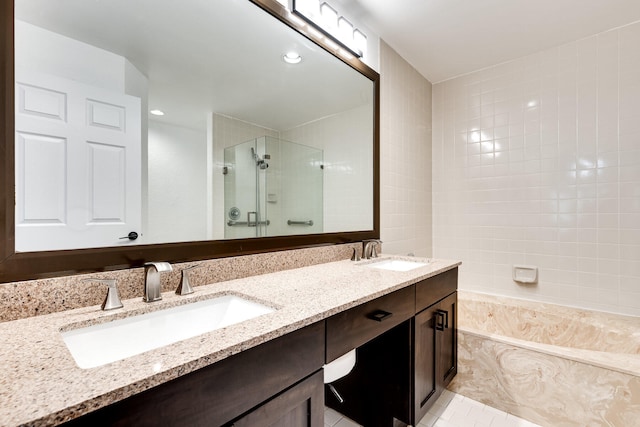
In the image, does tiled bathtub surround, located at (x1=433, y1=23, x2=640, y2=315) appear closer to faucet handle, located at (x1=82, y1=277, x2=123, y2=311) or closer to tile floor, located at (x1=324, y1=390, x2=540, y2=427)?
tile floor, located at (x1=324, y1=390, x2=540, y2=427)

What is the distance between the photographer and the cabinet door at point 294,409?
28.0 inches

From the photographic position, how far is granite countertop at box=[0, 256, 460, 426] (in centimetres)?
45

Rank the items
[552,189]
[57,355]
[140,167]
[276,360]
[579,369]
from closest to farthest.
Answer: [57,355], [276,360], [140,167], [579,369], [552,189]

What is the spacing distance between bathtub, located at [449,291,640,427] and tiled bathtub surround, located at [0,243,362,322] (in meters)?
1.43

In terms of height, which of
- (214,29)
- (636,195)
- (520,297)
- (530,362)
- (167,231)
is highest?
(214,29)

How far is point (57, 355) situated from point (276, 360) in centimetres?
45

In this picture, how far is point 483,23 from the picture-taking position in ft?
6.66

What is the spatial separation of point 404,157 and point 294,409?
2.10m

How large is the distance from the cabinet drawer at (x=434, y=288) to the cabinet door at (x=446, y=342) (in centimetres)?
6

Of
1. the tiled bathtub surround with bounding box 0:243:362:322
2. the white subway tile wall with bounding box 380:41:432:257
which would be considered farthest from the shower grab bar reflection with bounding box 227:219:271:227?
the white subway tile wall with bounding box 380:41:432:257

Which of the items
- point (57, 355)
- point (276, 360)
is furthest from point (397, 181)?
point (57, 355)

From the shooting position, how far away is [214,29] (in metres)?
1.24

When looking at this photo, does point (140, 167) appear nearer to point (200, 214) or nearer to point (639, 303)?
point (200, 214)

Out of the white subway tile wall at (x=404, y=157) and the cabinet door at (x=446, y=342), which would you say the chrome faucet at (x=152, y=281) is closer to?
the cabinet door at (x=446, y=342)
